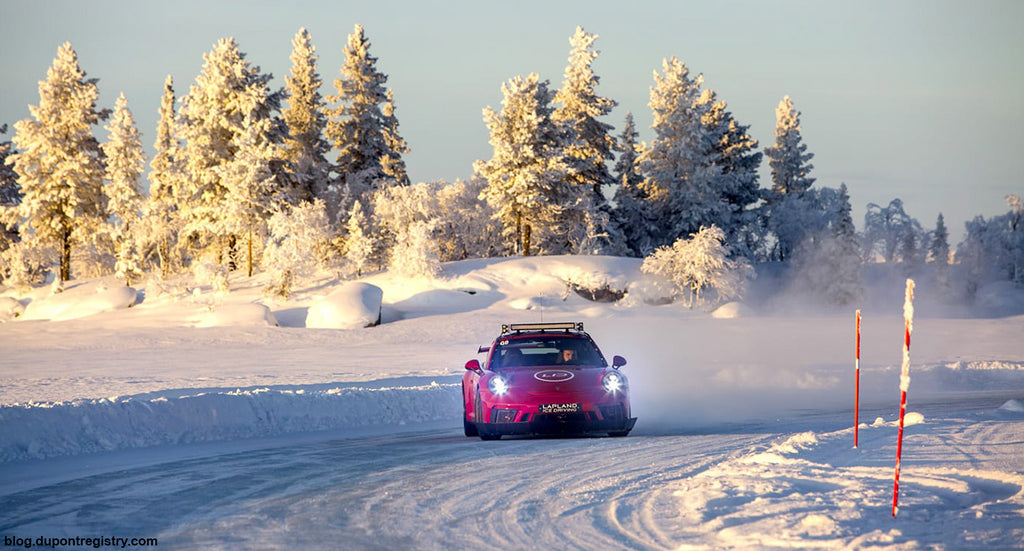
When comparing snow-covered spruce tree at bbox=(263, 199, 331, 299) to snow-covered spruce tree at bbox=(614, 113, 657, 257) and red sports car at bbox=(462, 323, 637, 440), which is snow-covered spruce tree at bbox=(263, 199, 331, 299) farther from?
red sports car at bbox=(462, 323, 637, 440)

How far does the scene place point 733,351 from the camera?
38625 millimetres

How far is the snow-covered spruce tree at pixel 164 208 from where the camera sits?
63.2m

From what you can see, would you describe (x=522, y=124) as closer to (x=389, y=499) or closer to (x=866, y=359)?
(x=866, y=359)

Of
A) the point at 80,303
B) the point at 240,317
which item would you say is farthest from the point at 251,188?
the point at 240,317

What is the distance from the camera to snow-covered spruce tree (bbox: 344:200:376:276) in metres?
55.8

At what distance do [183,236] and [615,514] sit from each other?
57994mm

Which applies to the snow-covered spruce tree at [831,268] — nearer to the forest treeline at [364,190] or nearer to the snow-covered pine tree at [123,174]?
the forest treeline at [364,190]

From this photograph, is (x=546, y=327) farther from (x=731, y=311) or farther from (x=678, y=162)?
(x=678, y=162)

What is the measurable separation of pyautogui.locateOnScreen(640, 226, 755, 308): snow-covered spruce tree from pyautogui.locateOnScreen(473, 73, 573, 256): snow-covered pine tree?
9.39 m

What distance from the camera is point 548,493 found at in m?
9.70

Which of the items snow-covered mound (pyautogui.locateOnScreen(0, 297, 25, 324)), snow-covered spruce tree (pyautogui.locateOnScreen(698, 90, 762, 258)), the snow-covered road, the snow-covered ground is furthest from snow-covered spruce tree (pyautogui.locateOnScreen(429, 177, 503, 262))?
the snow-covered road

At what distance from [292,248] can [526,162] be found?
1581cm

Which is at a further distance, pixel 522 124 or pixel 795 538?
pixel 522 124

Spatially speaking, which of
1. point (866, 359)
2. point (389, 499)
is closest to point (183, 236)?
point (866, 359)
